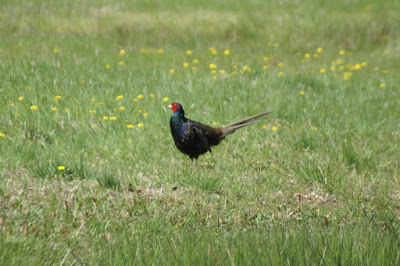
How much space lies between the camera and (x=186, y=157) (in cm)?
632

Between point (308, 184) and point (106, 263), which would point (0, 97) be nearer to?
point (308, 184)

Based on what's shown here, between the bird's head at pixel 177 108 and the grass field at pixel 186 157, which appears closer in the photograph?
the grass field at pixel 186 157

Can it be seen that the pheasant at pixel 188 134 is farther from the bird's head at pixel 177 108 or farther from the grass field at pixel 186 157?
the grass field at pixel 186 157

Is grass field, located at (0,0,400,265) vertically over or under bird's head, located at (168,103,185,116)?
under

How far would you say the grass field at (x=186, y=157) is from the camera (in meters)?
3.57

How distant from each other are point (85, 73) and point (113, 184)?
3.48 metres

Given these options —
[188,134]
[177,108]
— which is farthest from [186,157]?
[177,108]

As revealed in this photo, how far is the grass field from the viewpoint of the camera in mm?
3568

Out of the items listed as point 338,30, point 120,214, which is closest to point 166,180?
point 120,214

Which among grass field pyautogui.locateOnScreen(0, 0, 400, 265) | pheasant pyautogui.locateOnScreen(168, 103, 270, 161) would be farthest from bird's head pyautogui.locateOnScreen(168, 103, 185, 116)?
grass field pyautogui.locateOnScreen(0, 0, 400, 265)

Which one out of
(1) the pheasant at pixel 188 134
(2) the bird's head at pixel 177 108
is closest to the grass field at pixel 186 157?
(1) the pheasant at pixel 188 134

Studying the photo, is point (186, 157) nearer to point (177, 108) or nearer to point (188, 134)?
point (188, 134)

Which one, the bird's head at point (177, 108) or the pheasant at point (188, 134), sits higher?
the bird's head at point (177, 108)

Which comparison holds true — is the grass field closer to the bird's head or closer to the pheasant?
the pheasant
